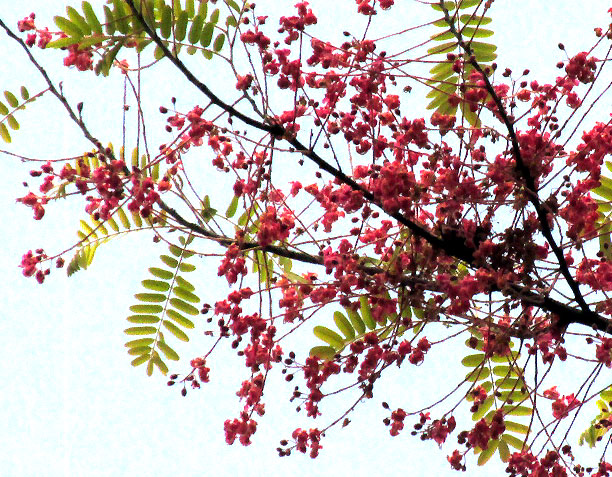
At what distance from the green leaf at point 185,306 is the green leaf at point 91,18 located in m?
1.54

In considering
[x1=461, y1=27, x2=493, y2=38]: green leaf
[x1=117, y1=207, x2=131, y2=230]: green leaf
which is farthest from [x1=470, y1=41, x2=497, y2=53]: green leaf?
[x1=117, y1=207, x2=131, y2=230]: green leaf

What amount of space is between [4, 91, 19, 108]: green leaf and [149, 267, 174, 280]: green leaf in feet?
3.47

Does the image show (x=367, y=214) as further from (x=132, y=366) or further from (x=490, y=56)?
(x=132, y=366)

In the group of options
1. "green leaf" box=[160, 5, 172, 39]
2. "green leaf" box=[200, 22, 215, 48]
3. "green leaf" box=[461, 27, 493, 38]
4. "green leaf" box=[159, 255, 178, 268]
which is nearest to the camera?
"green leaf" box=[160, 5, 172, 39]

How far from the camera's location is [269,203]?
12.1 ft

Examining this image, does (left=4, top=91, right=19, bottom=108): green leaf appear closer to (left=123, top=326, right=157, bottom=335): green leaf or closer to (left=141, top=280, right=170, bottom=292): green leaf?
(left=141, top=280, right=170, bottom=292): green leaf

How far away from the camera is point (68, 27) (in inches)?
126

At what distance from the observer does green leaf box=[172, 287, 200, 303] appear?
4332 millimetres

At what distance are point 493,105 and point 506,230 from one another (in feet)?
1.51

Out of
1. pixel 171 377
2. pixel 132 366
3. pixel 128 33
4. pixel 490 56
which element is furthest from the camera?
pixel 132 366

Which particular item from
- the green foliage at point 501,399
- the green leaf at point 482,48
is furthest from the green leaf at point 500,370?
the green leaf at point 482,48

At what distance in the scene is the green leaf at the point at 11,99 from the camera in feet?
12.0

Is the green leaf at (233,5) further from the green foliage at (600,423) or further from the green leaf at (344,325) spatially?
the green foliage at (600,423)

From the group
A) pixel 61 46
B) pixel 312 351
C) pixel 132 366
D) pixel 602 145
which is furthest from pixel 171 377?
pixel 602 145
